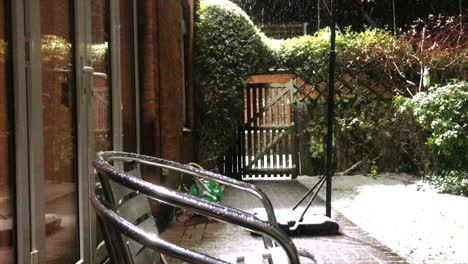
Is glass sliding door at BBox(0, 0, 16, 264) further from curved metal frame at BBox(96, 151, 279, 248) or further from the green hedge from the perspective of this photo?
the green hedge

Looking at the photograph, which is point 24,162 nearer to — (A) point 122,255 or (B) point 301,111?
(A) point 122,255

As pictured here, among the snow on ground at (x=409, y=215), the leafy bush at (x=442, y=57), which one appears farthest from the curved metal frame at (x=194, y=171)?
the leafy bush at (x=442, y=57)

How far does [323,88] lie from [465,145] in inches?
113

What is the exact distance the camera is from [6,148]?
1503 millimetres

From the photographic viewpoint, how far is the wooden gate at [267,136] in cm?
798

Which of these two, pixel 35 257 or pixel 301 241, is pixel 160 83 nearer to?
pixel 301 241

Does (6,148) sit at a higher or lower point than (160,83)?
lower

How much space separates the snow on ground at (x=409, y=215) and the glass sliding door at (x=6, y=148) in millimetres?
2874

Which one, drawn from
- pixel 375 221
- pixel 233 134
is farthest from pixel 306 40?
pixel 375 221

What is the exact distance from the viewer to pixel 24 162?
Answer: 5.11ft

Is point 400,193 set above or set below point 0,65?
below

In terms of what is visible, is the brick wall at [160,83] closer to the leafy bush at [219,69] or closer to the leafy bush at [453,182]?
the leafy bush at [219,69]

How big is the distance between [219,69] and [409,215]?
4.19 metres

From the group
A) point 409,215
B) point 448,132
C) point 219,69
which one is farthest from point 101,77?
point 448,132
